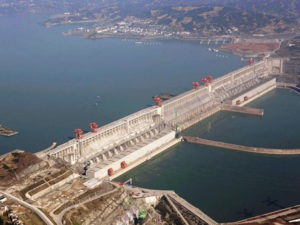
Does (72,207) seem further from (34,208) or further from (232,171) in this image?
(232,171)

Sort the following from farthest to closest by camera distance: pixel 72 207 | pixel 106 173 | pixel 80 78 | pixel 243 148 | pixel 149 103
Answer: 1. pixel 80 78
2. pixel 149 103
3. pixel 243 148
4. pixel 106 173
5. pixel 72 207

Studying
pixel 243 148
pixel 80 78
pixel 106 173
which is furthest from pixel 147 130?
pixel 80 78

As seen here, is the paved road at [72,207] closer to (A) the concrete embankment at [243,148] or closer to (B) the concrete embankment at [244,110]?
(A) the concrete embankment at [243,148]

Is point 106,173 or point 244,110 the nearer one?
point 106,173

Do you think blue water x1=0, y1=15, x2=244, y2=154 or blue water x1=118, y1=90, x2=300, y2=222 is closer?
blue water x1=118, y1=90, x2=300, y2=222

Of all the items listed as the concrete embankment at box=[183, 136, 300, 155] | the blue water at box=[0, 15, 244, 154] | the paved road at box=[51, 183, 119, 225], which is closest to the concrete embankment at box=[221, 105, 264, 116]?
the blue water at box=[0, 15, 244, 154]

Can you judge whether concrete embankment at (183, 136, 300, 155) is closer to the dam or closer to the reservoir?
the reservoir

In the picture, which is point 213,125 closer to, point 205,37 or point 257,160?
point 257,160
